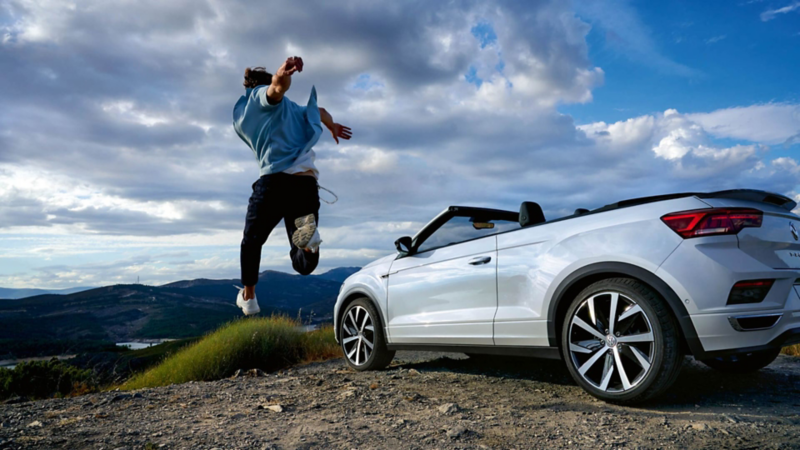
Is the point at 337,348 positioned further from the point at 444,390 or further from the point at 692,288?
the point at 692,288

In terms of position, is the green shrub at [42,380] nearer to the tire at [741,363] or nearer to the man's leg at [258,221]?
the man's leg at [258,221]

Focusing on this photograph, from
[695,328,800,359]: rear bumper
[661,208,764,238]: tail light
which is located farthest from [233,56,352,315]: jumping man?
[695,328,800,359]: rear bumper

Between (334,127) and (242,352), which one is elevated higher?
(334,127)

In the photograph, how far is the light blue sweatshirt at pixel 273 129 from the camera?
4152 millimetres

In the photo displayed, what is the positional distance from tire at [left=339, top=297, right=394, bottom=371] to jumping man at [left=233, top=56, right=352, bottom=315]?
5.94ft

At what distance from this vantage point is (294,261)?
4180 millimetres

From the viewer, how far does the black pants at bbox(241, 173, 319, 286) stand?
414 centimetres

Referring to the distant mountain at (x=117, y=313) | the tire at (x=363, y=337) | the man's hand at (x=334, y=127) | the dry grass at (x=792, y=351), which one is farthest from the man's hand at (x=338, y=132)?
the distant mountain at (x=117, y=313)

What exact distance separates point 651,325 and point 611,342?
310 mm

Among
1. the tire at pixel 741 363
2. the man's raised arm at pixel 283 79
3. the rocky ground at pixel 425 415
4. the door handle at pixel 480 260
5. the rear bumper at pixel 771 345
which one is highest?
the man's raised arm at pixel 283 79

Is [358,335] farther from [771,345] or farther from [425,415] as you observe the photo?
[771,345]

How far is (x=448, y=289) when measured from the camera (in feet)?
16.2

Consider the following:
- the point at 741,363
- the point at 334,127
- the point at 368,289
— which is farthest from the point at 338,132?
the point at 741,363

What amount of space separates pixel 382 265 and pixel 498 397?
2.33 meters
